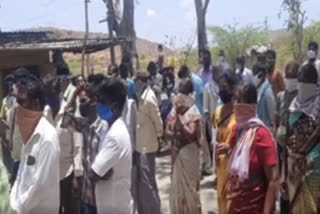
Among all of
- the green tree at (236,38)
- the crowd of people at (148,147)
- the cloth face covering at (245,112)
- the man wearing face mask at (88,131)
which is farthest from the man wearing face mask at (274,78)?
the green tree at (236,38)

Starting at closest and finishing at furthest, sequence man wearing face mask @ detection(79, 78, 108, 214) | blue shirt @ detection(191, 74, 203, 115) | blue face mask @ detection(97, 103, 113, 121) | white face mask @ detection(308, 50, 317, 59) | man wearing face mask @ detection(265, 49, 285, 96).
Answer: blue face mask @ detection(97, 103, 113, 121), man wearing face mask @ detection(79, 78, 108, 214), man wearing face mask @ detection(265, 49, 285, 96), white face mask @ detection(308, 50, 317, 59), blue shirt @ detection(191, 74, 203, 115)

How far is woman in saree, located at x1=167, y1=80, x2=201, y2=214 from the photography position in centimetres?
700

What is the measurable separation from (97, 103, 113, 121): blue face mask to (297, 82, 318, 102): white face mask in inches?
61.1

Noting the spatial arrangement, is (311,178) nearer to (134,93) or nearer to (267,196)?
(267,196)

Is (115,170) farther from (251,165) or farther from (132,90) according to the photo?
(132,90)

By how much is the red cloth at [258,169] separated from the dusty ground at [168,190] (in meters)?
3.48

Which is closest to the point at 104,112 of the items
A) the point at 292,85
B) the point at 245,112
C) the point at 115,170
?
the point at 115,170

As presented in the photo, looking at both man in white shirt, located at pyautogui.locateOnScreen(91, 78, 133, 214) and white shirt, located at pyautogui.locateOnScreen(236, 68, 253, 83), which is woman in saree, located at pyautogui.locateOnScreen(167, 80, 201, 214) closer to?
white shirt, located at pyautogui.locateOnScreen(236, 68, 253, 83)

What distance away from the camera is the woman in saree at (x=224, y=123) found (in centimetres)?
540

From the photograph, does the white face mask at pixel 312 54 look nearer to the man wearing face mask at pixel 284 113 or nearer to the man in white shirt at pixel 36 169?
the man wearing face mask at pixel 284 113

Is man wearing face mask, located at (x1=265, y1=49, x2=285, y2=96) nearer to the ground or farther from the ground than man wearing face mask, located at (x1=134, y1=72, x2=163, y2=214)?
farther from the ground

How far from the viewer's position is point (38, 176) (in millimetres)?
4520

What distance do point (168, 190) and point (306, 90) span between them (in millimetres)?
4340

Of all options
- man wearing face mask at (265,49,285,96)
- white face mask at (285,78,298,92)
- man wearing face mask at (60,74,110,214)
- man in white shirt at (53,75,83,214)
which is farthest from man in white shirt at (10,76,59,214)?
man wearing face mask at (265,49,285,96)
